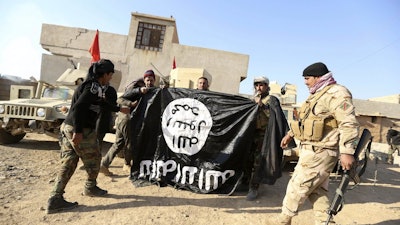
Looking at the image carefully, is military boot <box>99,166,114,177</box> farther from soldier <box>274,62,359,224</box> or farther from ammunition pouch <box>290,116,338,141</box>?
ammunition pouch <box>290,116,338,141</box>

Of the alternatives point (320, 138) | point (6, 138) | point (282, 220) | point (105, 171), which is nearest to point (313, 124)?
point (320, 138)

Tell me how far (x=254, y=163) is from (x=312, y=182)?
1335 mm

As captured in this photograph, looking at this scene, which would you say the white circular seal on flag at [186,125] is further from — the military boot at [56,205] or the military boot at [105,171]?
the military boot at [56,205]

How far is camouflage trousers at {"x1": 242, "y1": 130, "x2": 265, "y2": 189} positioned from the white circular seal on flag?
72 centimetres

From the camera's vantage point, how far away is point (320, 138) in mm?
2523

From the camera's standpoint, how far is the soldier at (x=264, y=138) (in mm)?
3666

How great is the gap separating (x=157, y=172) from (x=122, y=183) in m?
0.53

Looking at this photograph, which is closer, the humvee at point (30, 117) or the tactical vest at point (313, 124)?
the tactical vest at point (313, 124)

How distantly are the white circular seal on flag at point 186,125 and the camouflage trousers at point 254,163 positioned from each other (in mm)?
717

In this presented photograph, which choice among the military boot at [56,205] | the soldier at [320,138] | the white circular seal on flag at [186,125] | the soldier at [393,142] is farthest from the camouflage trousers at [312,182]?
the soldier at [393,142]

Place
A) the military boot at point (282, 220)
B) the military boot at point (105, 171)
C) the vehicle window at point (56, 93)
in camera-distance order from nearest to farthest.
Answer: the military boot at point (282, 220)
the military boot at point (105, 171)
the vehicle window at point (56, 93)

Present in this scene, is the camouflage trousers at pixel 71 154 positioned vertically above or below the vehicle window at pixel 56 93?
below

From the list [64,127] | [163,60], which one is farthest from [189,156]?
[163,60]

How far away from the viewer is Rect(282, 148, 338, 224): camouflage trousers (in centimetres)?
252
